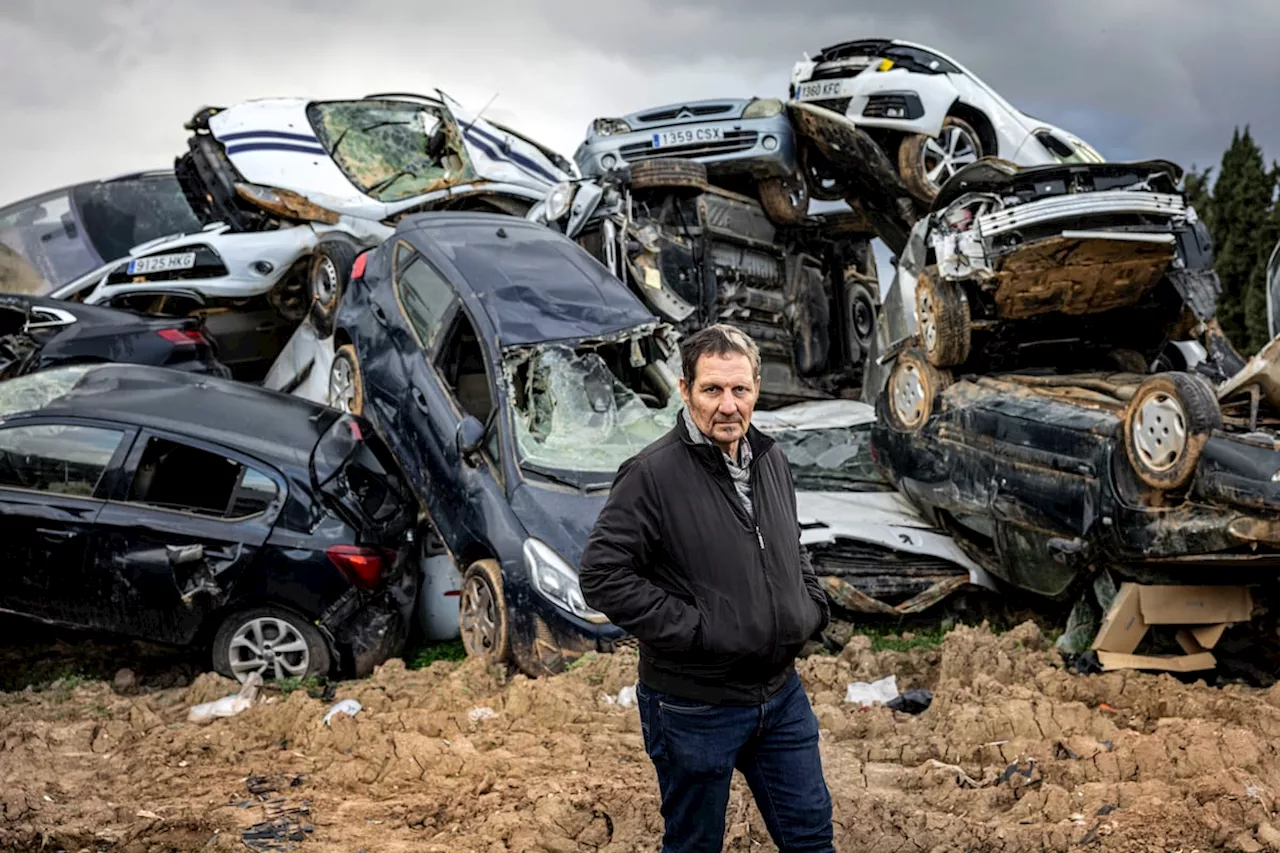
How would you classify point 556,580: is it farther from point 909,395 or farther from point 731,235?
point 731,235

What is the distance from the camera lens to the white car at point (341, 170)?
1033cm

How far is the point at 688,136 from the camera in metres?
11.1

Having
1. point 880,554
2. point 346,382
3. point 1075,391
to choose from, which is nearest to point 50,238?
point 346,382

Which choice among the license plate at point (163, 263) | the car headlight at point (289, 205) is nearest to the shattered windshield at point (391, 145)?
the car headlight at point (289, 205)

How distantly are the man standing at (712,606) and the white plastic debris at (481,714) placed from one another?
274cm

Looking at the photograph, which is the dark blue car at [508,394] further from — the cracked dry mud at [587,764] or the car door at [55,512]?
the car door at [55,512]

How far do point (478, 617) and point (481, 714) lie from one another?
3.09 ft

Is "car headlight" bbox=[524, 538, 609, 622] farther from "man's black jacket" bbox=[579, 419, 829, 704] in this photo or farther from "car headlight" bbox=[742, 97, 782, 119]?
"car headlight" bbox=[742, 97, 782, 119]

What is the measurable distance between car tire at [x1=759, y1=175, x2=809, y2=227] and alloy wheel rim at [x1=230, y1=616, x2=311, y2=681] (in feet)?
19.7

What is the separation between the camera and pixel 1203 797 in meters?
4.52

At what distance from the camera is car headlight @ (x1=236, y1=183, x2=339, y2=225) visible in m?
10.3

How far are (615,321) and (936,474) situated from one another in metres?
2.14

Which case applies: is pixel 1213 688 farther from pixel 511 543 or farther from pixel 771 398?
pixel 771 398

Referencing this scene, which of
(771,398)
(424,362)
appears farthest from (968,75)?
(424,362)
